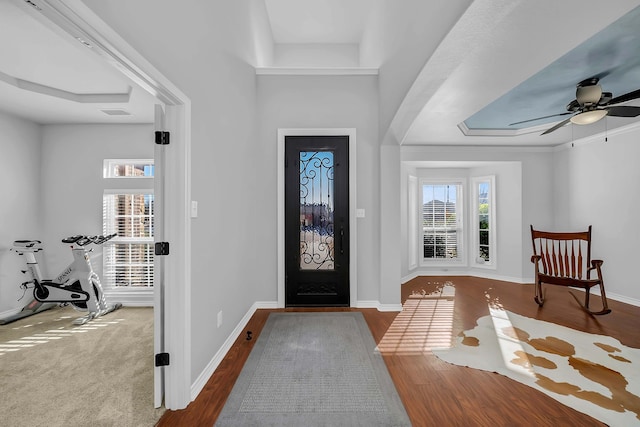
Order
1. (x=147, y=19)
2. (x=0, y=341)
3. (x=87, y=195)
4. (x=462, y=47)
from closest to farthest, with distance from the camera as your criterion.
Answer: (x=147, y=19), (x=462, y=47), (x=0, y=341), (x=87, y=195)

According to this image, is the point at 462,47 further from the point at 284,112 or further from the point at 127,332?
the point at 127,332

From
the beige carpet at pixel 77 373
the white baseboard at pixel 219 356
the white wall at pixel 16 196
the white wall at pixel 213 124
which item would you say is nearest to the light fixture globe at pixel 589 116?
the white wall at pixel 213 124

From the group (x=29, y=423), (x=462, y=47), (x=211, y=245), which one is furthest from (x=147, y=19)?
(x=29, y=423)

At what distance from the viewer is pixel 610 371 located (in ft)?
7.43

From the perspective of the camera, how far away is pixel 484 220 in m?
5.77

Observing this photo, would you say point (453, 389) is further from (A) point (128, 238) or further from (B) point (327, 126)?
(A) point (128, 238)

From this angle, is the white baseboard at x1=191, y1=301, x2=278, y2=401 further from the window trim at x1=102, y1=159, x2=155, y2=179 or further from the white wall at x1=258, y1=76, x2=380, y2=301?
the window trim at x1=102, y1=159, x2=155, y2=179

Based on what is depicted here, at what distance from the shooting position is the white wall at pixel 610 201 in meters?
4.04

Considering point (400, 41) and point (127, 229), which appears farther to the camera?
point (127, 229)

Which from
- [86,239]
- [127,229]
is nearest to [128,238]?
[127,229]

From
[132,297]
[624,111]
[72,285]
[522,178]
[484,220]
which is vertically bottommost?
[132,297]

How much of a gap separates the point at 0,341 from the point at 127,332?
3.85ft

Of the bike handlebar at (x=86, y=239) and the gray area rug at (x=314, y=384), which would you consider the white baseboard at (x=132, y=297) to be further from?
the gray area rug at (x=314, y=384)

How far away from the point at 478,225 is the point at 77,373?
6394mm
